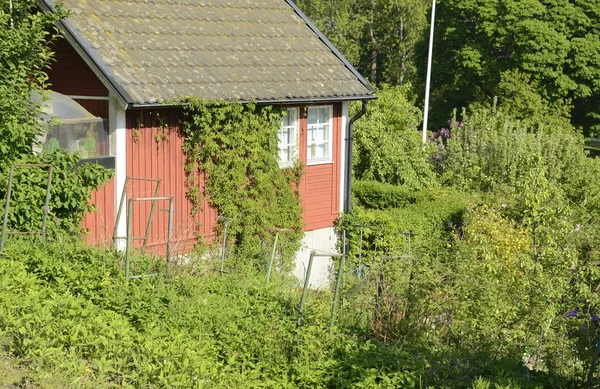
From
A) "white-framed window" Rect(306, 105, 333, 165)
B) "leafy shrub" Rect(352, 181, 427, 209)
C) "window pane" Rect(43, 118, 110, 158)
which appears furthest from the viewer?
"leafy shrub" Rect(352, 181, 427, 209)

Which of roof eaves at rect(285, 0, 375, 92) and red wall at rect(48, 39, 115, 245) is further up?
roof eaves at rect(285, 0, 375, 92)

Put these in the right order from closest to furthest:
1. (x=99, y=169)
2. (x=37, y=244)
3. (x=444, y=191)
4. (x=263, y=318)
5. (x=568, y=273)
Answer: (x=263, y=318), (x=568, y=273), (x=37, y=244), (x=99, y=169), (x=444, y=191)

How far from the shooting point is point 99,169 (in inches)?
527

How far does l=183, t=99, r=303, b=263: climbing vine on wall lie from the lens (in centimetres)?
1550

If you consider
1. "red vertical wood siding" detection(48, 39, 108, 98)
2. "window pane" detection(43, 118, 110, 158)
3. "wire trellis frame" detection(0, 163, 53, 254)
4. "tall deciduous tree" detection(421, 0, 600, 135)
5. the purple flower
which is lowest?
the purple flower

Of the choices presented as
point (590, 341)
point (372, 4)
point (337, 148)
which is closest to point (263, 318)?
point (590, 341)

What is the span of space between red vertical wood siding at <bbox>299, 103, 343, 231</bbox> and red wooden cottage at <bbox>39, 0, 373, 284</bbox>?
0.08 feet

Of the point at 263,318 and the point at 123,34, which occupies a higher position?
the point at 123,34

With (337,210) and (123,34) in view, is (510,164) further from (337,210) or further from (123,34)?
(123,34)

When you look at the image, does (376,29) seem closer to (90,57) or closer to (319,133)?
(319,133)

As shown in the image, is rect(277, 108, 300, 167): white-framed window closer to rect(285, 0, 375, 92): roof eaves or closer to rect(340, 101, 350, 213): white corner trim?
rect(340, 101, 350, 213): white corner trim

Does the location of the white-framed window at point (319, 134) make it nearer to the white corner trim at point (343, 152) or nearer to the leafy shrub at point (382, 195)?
the white corner trim at point (343, 152)

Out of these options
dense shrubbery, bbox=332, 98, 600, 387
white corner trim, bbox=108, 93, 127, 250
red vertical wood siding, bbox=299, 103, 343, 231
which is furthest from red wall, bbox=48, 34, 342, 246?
dense shrubbery, bbox=332, 98, 600, 387

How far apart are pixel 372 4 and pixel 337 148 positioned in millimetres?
32413
